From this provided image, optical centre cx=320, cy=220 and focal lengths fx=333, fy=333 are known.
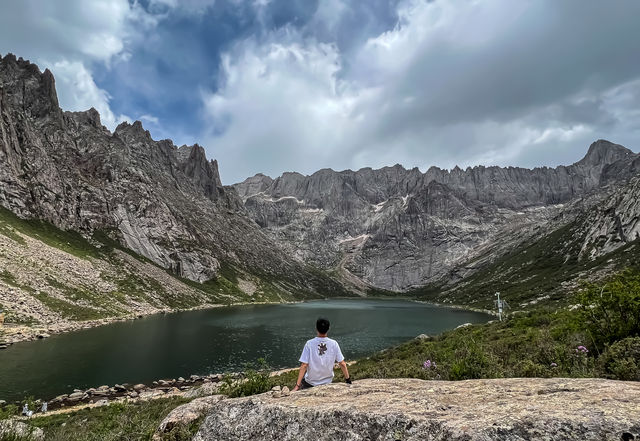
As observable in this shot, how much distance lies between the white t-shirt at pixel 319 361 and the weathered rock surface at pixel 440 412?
89 centimetres

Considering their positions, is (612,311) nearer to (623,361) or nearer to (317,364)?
(623,361)

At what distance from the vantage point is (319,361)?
376 inches

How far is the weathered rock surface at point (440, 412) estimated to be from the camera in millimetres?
4691

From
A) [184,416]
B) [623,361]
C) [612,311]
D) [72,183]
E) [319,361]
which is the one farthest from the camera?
[72,183]

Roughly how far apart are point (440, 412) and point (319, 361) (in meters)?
4.29

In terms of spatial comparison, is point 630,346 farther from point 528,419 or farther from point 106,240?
point 106,240

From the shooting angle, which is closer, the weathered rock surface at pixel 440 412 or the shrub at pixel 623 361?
the weathered rock surface at pixel 440 412

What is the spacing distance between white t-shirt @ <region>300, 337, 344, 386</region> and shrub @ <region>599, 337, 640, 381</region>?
752 cm

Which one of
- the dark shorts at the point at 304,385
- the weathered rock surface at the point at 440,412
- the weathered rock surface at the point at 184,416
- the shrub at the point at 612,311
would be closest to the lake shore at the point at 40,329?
the weathered rock surface at the point at 184,416

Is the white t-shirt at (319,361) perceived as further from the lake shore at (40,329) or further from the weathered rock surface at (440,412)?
the lake shore at (40,329)

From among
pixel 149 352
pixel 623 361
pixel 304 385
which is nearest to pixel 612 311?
pixel 623 361

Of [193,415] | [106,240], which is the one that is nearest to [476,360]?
[193,415]

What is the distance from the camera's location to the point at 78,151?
7146 inches

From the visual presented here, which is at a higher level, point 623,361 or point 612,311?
point 612,311
